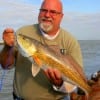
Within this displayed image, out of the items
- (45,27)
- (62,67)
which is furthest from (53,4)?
(62,67)

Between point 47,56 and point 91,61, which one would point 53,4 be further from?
point 91,61

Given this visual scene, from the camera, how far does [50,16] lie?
6230 millimetres

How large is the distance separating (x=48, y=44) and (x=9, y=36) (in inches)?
25.7

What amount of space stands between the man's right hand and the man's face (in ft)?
1.77

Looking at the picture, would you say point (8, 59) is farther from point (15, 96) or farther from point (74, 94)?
point (74, 94)

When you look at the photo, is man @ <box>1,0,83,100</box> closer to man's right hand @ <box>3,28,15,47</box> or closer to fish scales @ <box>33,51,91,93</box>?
man's right hand @ <box>3,28,15,47</box>

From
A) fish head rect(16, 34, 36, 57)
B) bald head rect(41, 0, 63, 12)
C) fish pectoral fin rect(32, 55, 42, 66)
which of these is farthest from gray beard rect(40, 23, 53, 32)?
fish pectoral fin rect(32, 55, 42, 66)

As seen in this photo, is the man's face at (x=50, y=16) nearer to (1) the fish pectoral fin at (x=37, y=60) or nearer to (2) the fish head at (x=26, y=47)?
(2) the fish head at (x=26, y=47)

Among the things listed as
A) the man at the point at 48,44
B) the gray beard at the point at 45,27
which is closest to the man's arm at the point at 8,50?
the man at the point at 48,44

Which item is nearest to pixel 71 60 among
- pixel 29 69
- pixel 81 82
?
pixel 81 82

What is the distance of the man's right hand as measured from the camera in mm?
6000

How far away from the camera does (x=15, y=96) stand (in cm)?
643

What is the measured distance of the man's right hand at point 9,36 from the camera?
19.7 ft

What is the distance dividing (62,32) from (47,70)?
974 mm
